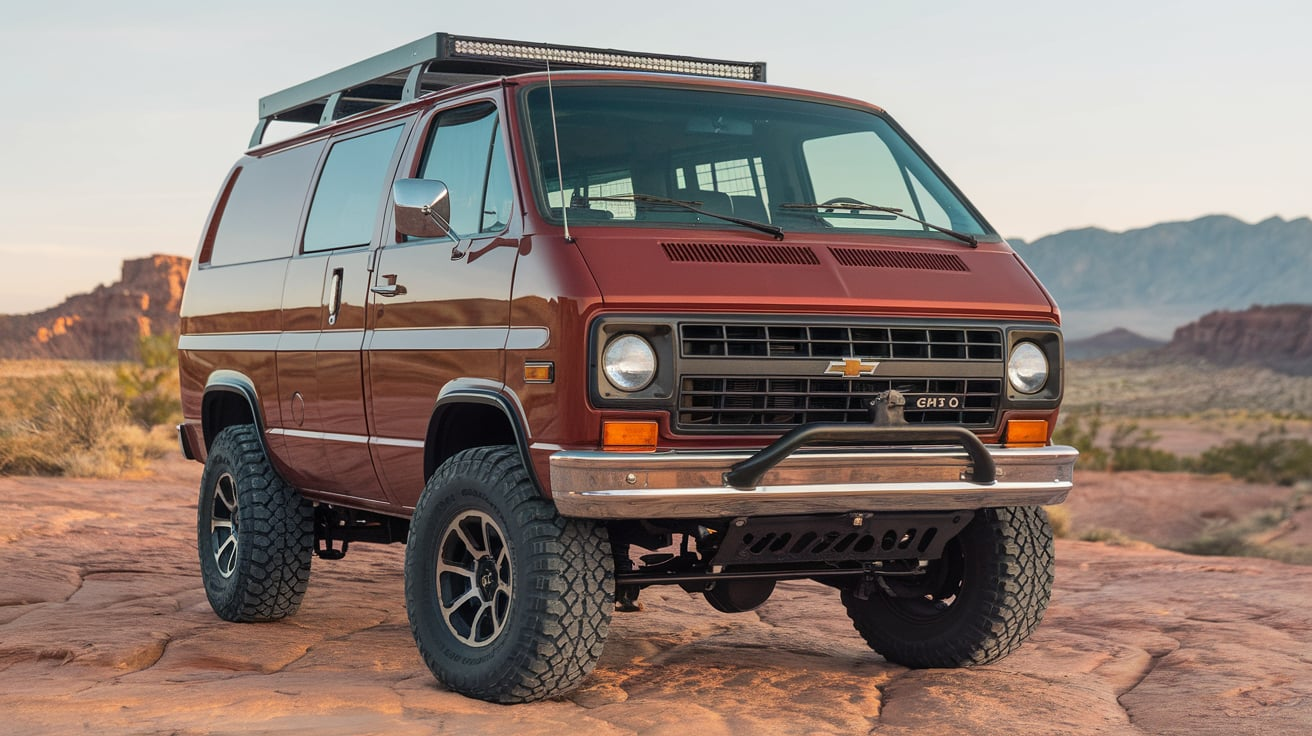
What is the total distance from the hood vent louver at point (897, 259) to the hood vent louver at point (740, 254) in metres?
0.14

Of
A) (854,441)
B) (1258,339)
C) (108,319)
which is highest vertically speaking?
(108,319)

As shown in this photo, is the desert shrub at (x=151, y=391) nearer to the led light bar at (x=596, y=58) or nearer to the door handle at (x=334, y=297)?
the door handle at (x=334, y=297)

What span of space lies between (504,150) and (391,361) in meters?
1.06

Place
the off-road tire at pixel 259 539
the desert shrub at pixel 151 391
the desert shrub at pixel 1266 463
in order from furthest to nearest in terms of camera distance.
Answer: the desert shrub at pixel 1266 463 < the desert shrub at pixel 151 391 < the off-road tire at pixel 259 539

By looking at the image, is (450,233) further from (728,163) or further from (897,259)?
(897,259)

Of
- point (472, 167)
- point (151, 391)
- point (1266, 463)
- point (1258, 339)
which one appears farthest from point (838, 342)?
point (1258, 339)

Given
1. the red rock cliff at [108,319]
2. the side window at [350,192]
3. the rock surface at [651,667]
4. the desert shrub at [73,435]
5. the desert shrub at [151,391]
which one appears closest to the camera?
the rock surface at [651,667]

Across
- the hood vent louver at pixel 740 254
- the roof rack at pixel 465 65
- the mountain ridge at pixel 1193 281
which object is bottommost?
the hood vent louver at pixel 740 254

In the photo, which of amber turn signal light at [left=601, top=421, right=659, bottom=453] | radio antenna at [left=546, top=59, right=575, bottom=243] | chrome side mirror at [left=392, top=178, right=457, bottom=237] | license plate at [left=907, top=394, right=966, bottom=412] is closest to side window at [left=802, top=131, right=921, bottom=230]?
license plate at [left=907, top=394, right=966, bottom=412]

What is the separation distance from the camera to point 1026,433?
19.7 feet

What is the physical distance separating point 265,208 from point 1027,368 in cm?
426

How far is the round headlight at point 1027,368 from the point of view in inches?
234

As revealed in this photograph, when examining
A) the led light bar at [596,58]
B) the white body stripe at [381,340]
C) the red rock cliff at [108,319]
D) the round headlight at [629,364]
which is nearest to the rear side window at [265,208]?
the white body stripe at [381,340]

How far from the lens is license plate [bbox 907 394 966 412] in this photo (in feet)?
18.7
